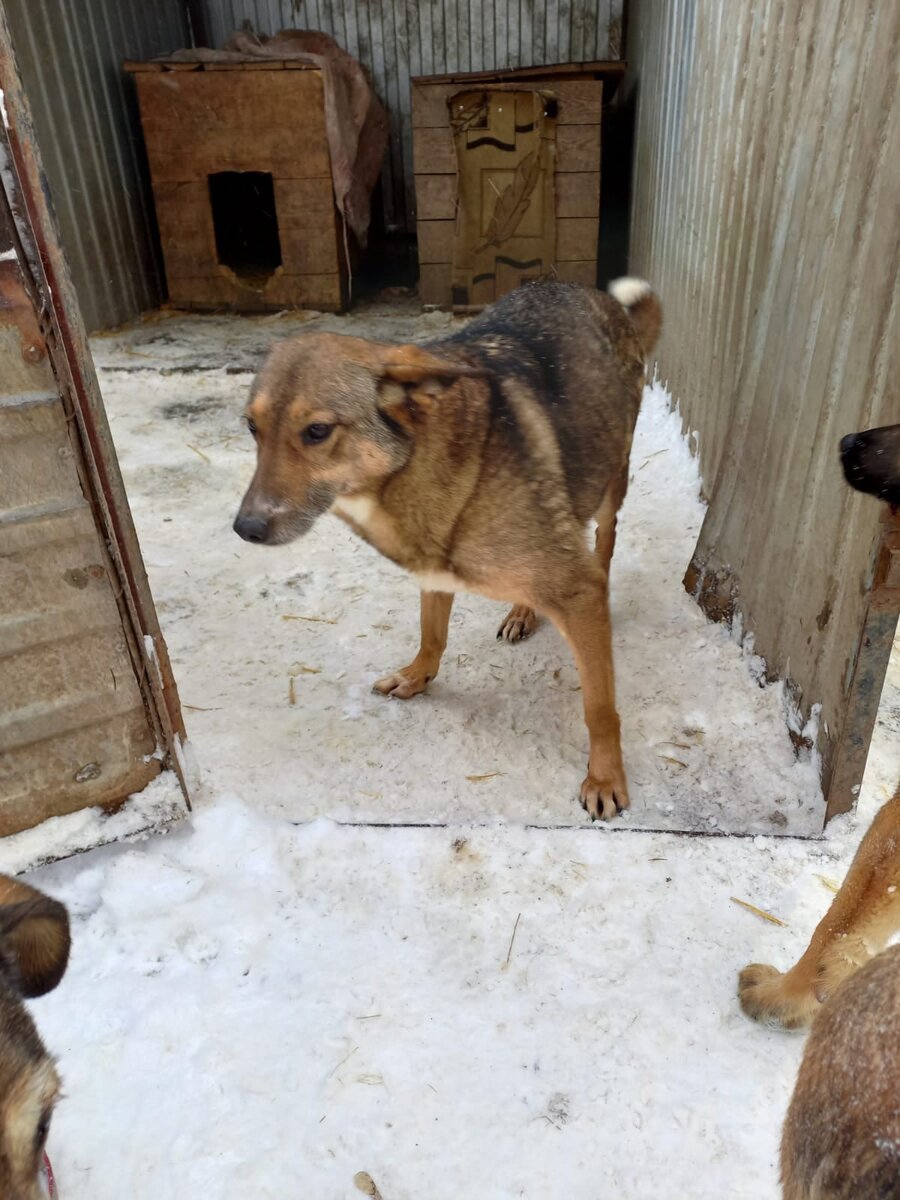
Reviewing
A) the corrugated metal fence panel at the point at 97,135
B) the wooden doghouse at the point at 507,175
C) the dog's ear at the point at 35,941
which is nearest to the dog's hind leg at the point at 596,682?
the dog's ear at the point at 35,941

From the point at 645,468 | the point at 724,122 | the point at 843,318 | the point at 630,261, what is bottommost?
the point at 645,468

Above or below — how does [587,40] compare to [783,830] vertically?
above

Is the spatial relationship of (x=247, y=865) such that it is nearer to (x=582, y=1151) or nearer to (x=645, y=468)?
(x=582, y=1151)

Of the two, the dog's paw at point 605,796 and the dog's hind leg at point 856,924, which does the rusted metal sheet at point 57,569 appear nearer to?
the dog's paw at point 605,796

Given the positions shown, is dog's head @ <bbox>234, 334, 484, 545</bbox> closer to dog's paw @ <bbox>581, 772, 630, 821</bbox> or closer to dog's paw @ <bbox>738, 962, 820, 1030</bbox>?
dog's paw @ <bbox>581, 772, 630, 821</bbox>

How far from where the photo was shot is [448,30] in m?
8.15

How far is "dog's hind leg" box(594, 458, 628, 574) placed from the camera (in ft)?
10.8

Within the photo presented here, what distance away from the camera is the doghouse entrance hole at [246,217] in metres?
8.80

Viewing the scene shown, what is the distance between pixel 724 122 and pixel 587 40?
5.44 meters

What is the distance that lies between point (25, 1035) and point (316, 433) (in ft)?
5.12

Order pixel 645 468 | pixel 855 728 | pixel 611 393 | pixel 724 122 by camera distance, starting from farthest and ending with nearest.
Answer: pixel 645 468, pixel 724 122, pixel 611 393, pixel 855 728

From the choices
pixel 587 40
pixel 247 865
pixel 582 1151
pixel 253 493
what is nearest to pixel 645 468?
pixel 253 493

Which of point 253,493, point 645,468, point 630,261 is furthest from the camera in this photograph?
point 630,261

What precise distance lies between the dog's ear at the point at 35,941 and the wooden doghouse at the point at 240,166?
7.04 meters
